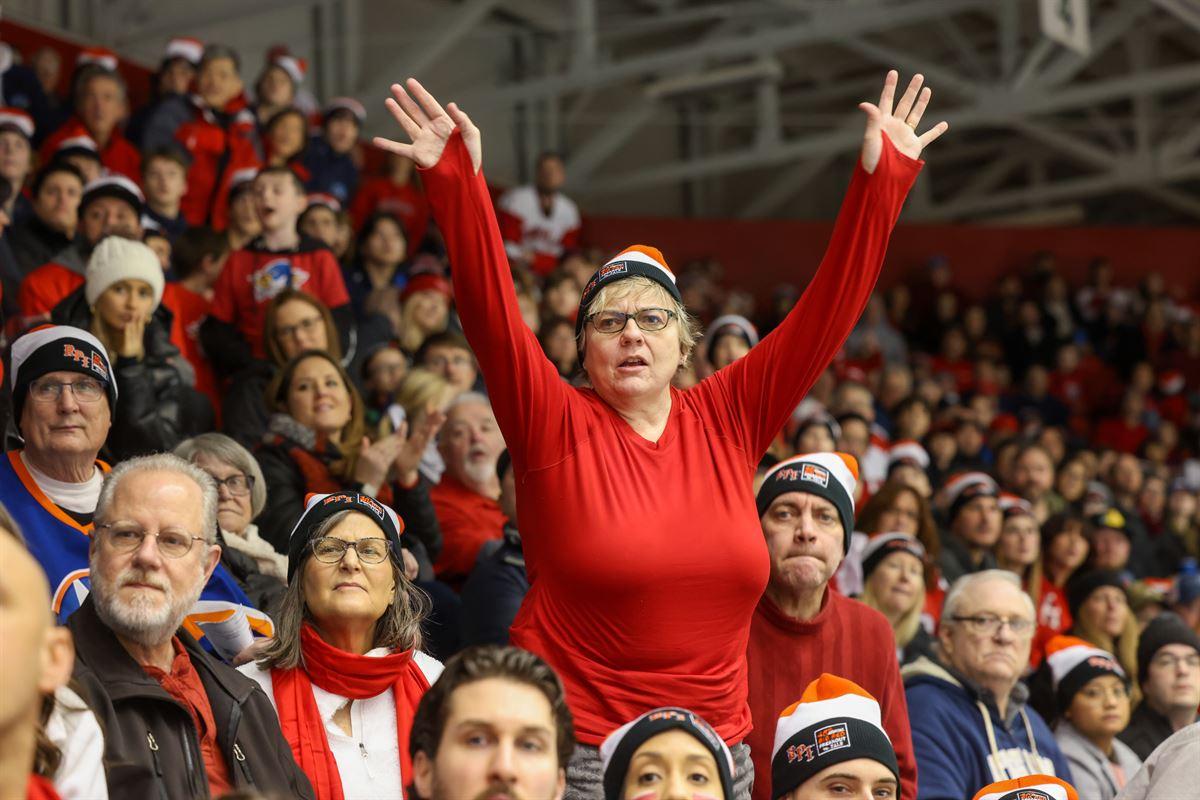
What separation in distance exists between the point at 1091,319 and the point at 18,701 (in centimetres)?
1275

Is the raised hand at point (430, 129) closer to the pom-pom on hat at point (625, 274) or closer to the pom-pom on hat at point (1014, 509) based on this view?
the pom-pom on hat at point (625, 274)

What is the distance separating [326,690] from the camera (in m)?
3.31

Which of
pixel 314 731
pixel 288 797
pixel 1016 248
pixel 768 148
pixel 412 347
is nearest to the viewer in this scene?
pixel 288 797

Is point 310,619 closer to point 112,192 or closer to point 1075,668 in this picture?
point 1075,668

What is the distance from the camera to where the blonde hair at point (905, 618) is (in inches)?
199

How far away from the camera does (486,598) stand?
4312 mm

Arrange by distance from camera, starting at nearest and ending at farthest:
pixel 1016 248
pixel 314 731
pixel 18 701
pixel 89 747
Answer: pixel 18 701, pixel 89 747, pixel 314 731, pixel 1016 248

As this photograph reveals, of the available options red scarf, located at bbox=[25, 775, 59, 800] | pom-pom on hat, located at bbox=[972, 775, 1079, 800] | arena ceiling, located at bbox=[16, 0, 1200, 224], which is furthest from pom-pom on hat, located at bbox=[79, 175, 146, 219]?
arena ceiling, located at bbox=[16, 0, 1200, 224]

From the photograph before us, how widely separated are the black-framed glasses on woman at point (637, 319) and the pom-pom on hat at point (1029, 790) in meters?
1.35

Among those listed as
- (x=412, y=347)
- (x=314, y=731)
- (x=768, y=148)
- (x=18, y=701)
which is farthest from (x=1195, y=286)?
(x=18, y=701)

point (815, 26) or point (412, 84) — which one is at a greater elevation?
point (815, 26)

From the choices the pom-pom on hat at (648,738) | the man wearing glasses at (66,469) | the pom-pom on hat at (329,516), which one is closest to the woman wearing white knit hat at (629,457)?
the pom-pom on hat at (648,738)

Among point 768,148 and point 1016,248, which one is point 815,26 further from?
point 1016,248

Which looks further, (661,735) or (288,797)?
(288,797)
